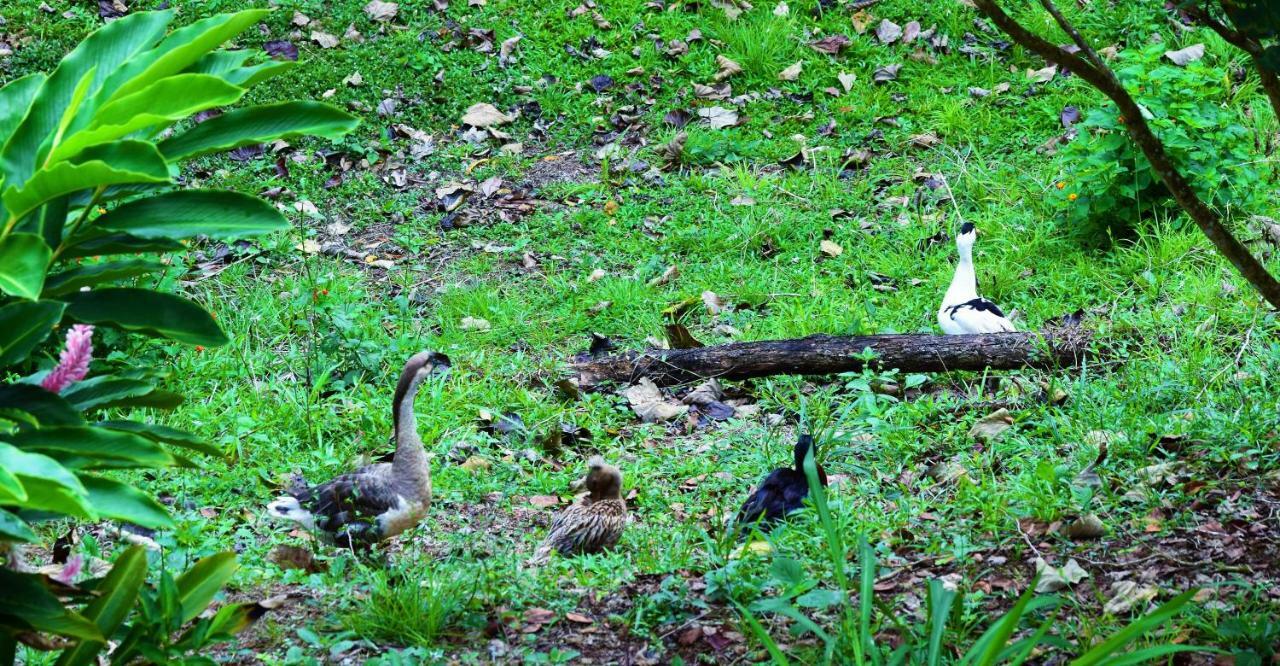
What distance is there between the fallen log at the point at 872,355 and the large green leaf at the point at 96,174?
11.8 ft

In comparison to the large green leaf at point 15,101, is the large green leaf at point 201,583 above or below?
below

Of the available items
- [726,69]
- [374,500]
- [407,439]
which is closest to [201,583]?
[374,500]

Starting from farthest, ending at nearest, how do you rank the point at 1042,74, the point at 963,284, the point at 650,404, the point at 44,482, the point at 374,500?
the point at 1042,74
the point at 963,284
the point at 650,404
the point at 374,500
the point at 44,482

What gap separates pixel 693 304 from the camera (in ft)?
20.0

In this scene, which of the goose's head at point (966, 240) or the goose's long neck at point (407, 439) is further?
the goose's head at point (966, 240)

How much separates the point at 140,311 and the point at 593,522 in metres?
2.02

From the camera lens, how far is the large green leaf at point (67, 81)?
6.48 feet

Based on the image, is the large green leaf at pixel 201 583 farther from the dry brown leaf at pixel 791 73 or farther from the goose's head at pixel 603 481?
the dry brown leaf at pixel 791 73

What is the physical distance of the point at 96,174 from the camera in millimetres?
1768

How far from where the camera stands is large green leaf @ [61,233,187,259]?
6.89 ft

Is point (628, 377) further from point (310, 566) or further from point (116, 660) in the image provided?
point (116, 660)

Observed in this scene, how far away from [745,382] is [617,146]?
3.07m

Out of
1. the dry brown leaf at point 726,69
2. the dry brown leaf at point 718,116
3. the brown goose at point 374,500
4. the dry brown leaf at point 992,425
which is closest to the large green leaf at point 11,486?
the brown goose at point 374,500

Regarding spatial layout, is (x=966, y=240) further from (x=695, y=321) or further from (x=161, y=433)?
(x=161, y=433)
